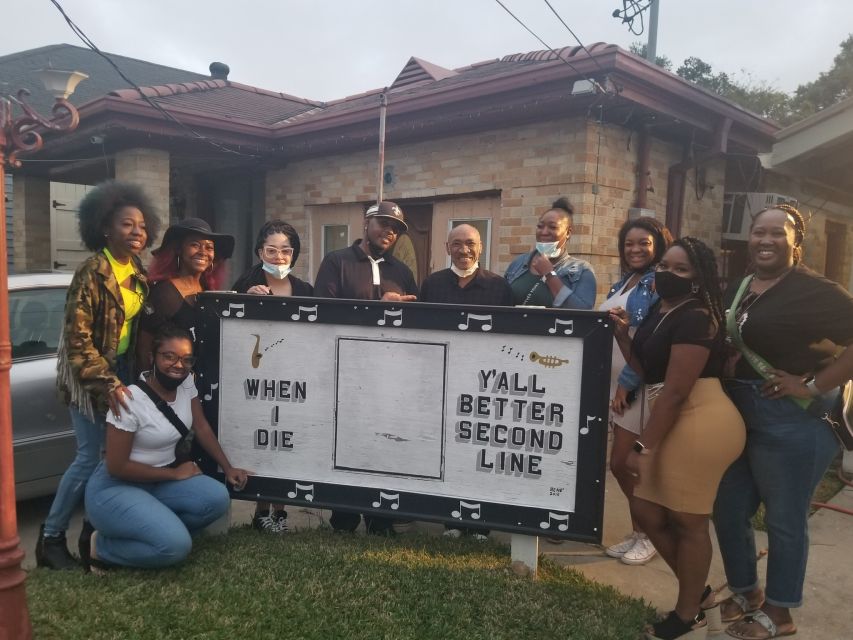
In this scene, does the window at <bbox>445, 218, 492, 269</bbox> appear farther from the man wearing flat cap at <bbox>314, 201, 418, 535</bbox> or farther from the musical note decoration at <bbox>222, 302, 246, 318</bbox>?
the musical note decoration at <bbox>222, 302, 246, 318</bbox>

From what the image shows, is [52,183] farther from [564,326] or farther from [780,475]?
[780,475]

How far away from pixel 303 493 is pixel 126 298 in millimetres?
1369

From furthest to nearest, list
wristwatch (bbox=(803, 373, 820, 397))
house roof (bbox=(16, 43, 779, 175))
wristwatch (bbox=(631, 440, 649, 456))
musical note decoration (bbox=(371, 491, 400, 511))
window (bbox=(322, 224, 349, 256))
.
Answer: window (bbox=(322, 224, 349, 256))
house roof (bbox=(16, 43, 779, 175))
musical note decoration (bbox=(371, 491, 400, 511))
wristwatch (bbox=(631, 440, 649, 456))
wristwatch (bbox=(803, 373, 820, 397))

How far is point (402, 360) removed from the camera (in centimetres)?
330

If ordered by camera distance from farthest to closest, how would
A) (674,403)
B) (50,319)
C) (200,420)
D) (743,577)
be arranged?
(50,319) → (200,420) → (743,577) → (674,403)

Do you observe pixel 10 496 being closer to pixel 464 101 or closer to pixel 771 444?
pixel 771 444

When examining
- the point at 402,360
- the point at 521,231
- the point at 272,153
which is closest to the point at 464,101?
the point at 521,231

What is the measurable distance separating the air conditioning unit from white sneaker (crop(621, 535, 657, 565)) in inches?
193

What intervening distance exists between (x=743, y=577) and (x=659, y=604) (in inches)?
17.4

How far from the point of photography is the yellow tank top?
323 cm

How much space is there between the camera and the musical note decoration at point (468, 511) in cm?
321

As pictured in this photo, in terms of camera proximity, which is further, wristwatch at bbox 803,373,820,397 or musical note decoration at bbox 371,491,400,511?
musical note decoration at bbox 371,491,400,511

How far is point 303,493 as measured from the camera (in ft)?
11.3

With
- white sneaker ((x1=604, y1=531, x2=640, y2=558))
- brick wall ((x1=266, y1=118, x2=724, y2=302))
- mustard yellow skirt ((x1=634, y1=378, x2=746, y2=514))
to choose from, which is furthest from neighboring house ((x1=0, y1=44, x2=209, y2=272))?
mustard yellow skirt ((x1=634, y1=378, x2=746, y2=514))
